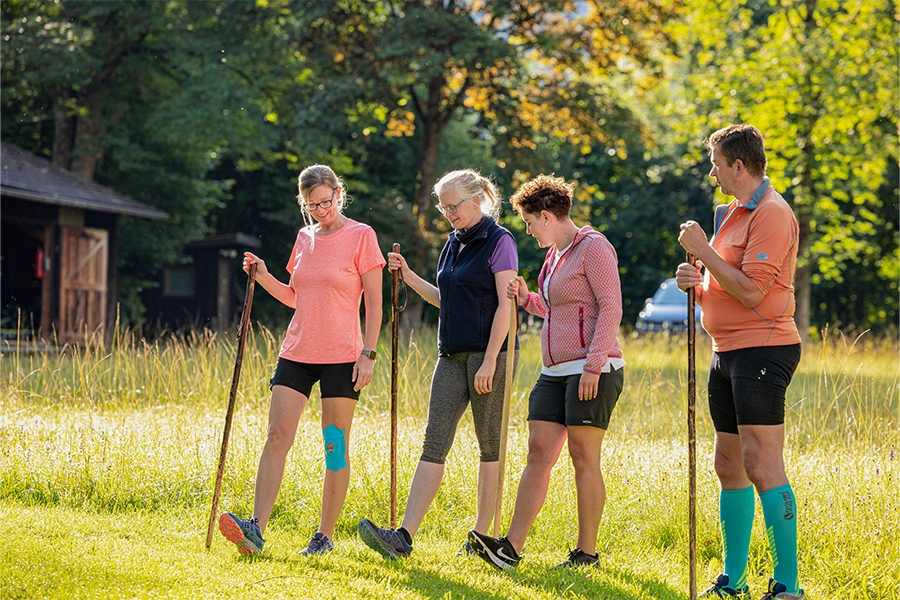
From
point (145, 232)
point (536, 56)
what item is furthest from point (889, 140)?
point (145, 232)

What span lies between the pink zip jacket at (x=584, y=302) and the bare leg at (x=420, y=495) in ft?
2.48

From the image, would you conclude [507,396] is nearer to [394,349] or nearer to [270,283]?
[394,349]

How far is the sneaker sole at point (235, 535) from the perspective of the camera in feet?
14.9

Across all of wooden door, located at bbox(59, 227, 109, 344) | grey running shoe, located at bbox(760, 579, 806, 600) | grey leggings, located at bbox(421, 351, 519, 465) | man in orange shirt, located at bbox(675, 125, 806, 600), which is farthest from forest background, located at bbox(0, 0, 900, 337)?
grey running shoe, located at bbox(760, 579, 806, 600)

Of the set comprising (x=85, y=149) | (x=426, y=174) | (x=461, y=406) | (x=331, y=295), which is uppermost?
(x=85, y=149)

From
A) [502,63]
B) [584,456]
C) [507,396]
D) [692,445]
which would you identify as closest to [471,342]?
[507,396]

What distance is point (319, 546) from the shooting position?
480 centimetres

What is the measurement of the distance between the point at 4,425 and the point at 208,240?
18.8 metres

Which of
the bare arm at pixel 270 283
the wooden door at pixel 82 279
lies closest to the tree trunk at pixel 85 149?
the wooden door at pixel 82 279

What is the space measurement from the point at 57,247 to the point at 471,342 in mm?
15464

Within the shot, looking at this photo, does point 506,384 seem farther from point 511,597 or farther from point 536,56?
point 536,56

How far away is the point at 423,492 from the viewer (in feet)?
15.6

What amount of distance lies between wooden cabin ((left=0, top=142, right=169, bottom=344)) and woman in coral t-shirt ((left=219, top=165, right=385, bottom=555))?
13.2 meters

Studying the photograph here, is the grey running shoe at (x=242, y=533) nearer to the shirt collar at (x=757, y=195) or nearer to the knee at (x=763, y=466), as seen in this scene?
the knee at (x=763, y=466)
